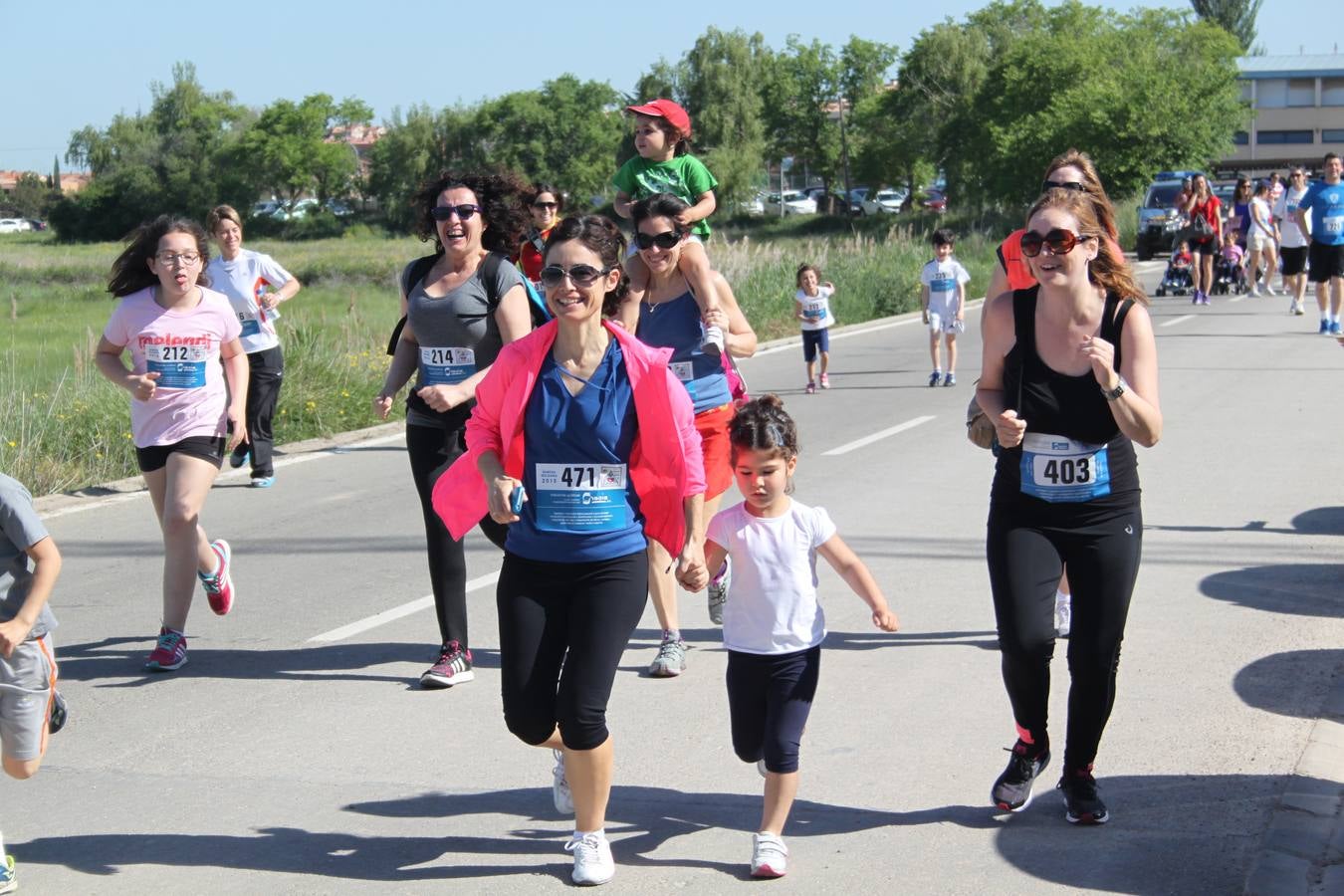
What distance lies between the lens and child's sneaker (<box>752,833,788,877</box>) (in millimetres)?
4414

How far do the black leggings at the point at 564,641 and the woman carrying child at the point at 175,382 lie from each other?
2908mm

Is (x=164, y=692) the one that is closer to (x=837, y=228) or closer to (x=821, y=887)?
(x=821, y=887)

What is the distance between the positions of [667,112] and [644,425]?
3.35m

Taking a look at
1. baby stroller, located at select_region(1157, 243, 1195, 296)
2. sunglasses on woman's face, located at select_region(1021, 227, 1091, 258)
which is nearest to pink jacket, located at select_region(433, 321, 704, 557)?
sunglasses on woman's face, located at select_region(1021, 227, 1091, 258)

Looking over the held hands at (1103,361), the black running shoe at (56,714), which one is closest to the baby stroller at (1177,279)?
the held hands at (1103,361)

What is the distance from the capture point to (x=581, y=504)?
4484 mm

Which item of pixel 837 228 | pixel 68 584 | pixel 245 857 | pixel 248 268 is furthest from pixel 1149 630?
pixel 837 228

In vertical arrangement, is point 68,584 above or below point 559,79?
below

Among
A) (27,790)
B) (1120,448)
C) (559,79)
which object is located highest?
(559,79)

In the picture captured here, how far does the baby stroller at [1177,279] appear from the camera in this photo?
1113 inches

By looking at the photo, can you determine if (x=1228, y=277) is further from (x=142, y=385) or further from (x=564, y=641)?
(x=564, y=641)

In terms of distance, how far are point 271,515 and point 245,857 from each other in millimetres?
6019

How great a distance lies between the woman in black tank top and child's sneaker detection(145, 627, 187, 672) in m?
3.83

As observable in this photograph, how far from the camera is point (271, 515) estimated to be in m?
10.6
